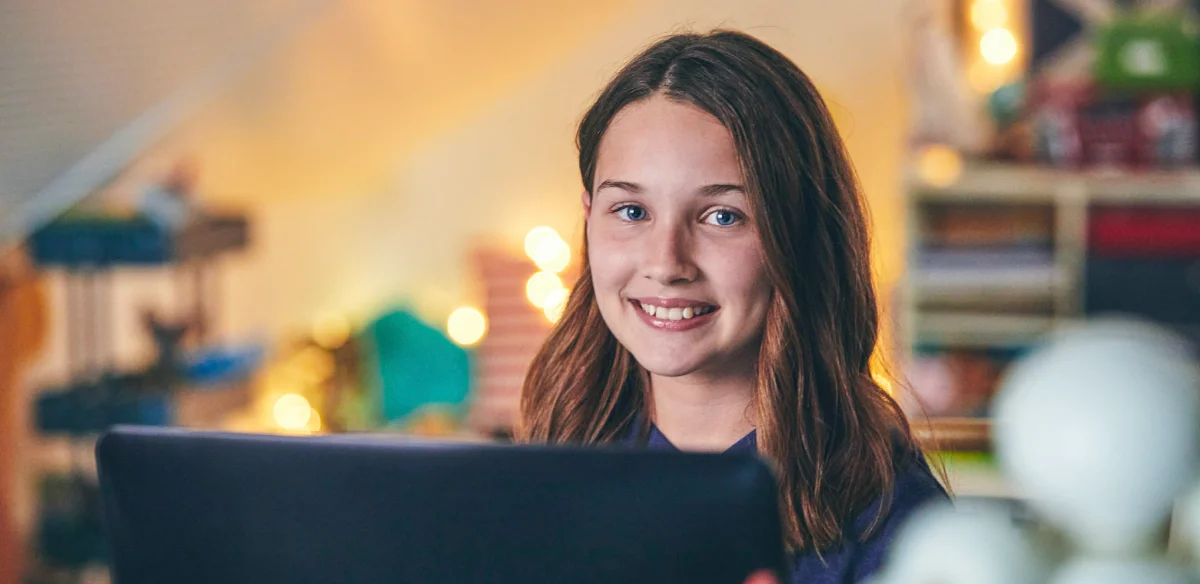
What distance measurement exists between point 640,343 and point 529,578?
0.51m

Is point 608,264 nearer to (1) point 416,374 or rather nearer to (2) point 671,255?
(2) point 671,255

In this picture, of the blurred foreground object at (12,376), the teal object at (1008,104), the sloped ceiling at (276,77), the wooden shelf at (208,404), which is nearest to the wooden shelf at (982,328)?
the teal object at (1008,104)

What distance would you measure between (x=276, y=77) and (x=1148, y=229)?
227cm

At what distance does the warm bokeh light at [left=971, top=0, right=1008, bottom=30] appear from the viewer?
3.59 meters

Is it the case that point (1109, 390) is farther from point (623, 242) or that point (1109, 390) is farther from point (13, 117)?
point (13, 117)

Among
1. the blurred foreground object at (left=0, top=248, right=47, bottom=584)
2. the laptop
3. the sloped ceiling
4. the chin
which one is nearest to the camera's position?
the laptop

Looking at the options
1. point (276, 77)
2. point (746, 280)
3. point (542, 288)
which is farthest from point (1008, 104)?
point (746, 280)

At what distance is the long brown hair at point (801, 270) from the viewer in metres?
1.04

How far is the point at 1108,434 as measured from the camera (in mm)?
438

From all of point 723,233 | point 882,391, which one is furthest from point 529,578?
point 882,391

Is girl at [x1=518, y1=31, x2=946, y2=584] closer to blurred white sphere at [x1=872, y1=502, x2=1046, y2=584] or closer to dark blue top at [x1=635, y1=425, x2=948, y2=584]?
dark blue top at [x1=635, y1=425, x2=948, y2=584]

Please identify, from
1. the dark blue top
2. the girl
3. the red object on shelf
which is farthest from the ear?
the red object on shelf

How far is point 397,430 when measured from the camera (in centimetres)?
369

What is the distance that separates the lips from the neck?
8 cm
